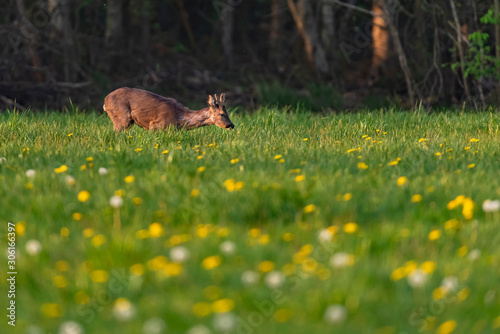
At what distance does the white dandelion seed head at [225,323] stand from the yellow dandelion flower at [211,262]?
2.10ft

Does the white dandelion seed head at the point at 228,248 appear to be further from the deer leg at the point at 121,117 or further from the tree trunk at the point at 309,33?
the tree trunk at the point at 309,33

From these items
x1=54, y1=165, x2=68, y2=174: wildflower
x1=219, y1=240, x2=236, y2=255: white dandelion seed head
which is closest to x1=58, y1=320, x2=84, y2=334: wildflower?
x1=219, y1=240, x2=236, y2=255: white dandelion seed head

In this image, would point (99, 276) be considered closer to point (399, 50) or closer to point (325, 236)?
point (325, 236)

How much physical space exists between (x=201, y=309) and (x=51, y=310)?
0.74 meters

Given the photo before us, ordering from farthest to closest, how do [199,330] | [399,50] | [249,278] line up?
[399,50] < [249,278] < [199,330]

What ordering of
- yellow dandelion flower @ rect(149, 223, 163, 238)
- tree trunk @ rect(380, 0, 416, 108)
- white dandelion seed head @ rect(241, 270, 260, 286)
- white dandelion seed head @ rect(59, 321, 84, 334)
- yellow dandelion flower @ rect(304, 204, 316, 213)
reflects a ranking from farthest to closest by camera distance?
tree trunk @ rect(380, 0, 416, 108)
yellow dandelion flower @ rect(304, 204, 316, 213)
yellow dandelion flower @ rect(149, 223, 163, 238)
white dandelion seed head @ rect(241, 270, 260, 286)
white dandelion seed head @ rect(59, 321, 84, 334)

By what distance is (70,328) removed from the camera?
3.37 m

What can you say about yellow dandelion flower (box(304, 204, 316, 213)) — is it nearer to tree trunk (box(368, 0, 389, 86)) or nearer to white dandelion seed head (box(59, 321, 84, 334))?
white dandelion seed head (box(59, 321, 84, 334))

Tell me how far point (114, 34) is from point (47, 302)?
17651mm

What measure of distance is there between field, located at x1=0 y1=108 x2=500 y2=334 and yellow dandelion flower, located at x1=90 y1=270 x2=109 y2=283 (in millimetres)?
12

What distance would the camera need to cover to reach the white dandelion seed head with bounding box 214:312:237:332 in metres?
3.28

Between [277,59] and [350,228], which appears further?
[277,59]

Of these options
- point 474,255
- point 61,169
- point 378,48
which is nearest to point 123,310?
point 474,255

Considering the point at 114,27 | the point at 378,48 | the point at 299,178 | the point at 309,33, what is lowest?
the point at 378,48
